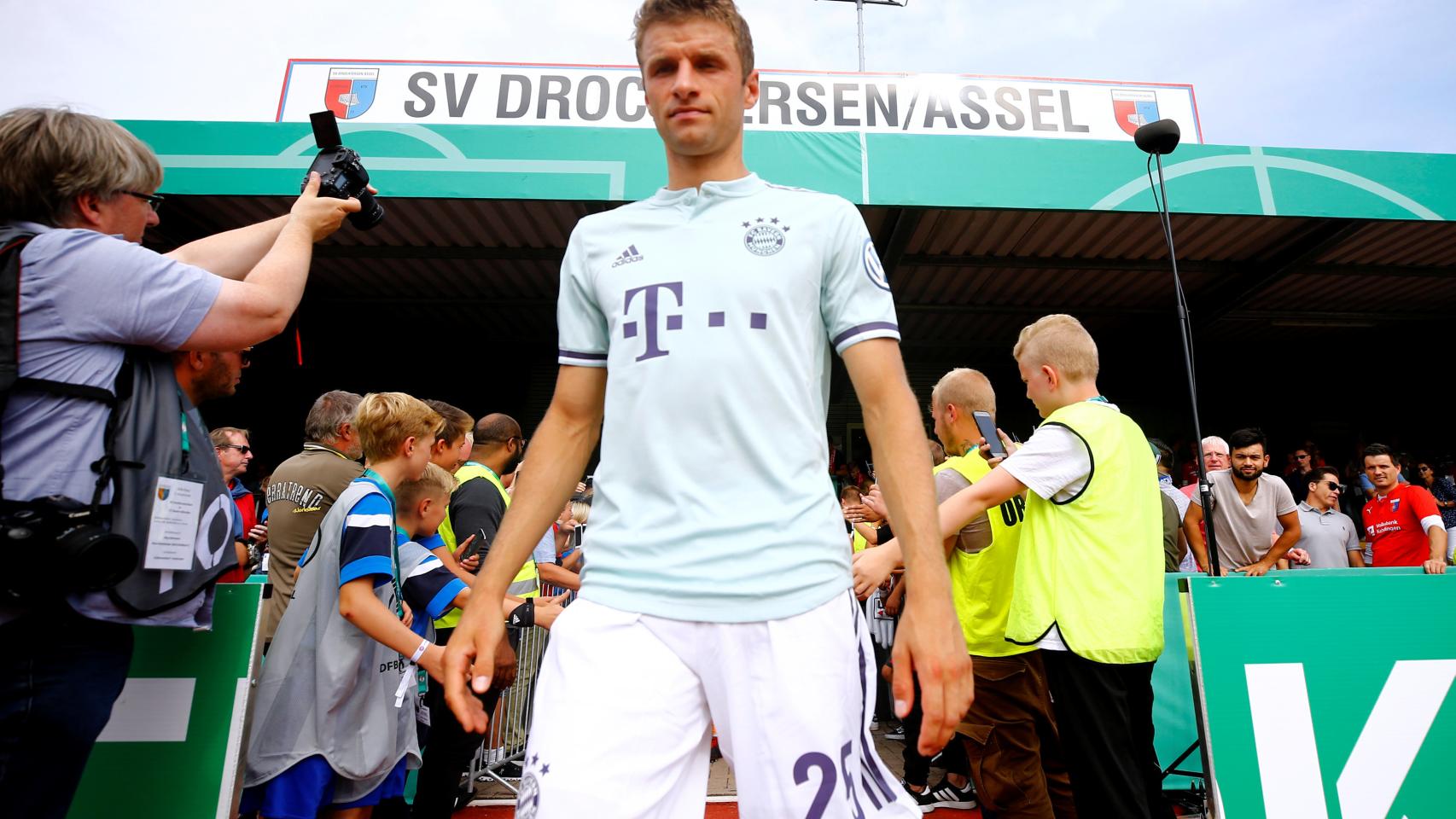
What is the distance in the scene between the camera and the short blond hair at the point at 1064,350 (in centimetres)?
320

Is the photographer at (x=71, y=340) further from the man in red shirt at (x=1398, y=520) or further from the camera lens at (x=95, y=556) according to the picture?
the man in red shirt at (x=1398, y=520)

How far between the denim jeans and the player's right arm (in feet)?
2.69

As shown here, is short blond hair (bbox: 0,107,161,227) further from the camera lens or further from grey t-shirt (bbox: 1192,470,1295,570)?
grey t-shirt (bbox: 1192,470,1295,570)

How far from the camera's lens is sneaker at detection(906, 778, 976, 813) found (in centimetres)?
479

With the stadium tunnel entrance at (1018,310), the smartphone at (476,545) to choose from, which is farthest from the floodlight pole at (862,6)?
the smartphone at (476,545)

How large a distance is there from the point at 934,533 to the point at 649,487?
1.72 ft

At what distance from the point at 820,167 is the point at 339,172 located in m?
5.55

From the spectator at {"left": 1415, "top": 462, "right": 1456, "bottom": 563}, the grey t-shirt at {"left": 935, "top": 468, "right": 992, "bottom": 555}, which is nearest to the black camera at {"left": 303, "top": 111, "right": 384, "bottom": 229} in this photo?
the grey t-shirt at {"left": 935, "top": 468, "right": 992, "bottom": 555}

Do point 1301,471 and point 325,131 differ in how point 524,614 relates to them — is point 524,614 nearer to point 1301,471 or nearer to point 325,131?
point 325,131

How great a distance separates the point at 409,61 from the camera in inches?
346

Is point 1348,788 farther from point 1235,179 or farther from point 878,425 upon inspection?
point 1235,179

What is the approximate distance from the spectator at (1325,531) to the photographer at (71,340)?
313 inches

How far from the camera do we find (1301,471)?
11484mm

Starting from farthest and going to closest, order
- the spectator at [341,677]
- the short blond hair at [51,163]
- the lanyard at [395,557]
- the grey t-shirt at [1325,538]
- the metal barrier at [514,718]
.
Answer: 1. the grey t-shirt at [1325,538]
2. the metal barrier at [514,718]
3. the lanyard at [395,557]
4. the spectator at [341,677]
5. the short blond hair at [51,163]
